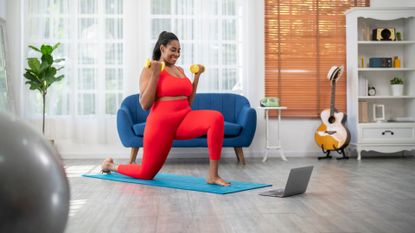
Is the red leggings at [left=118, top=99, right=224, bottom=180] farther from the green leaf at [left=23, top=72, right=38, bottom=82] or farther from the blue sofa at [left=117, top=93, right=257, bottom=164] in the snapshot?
the green leaf at [left=23, top=72, right=38, bottom=82]

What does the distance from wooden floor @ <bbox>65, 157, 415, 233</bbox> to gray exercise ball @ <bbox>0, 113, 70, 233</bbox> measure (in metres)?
0.90

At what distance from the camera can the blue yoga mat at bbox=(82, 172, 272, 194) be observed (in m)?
3.26

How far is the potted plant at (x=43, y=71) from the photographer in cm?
556

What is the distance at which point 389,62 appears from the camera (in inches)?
236

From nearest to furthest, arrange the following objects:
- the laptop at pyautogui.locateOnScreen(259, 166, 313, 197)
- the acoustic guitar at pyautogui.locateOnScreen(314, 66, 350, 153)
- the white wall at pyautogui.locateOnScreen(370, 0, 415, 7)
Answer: the laptop at pyautogui.locateOnScreen(259, 166, 313, 197) → the acoustic guitar at pyautogui.locateOnScreen(314, 66, 350, 153) → the white wall at pyautogui.locateOnScreen(370, 0, 415, 7)

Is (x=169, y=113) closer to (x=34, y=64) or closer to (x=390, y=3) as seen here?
(x=34, y=64)

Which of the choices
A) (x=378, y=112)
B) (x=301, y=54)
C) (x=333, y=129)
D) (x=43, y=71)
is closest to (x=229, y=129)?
(x=333, y=129)

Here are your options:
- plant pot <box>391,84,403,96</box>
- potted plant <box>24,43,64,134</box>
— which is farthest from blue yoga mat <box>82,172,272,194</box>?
plant pot <box>391,84,403,96</box>

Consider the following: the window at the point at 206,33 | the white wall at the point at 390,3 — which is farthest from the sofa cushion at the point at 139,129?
the white wall at the point at 390,3

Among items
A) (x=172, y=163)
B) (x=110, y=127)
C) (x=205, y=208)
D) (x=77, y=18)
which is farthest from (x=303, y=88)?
(x=205, y=208)

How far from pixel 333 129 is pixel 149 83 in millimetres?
3090

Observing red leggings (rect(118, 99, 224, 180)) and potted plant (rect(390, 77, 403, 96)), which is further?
potted plant (rect(390, 77, 403, 96))

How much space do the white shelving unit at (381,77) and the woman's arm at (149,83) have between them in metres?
3.24

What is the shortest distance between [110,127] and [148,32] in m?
1.28
